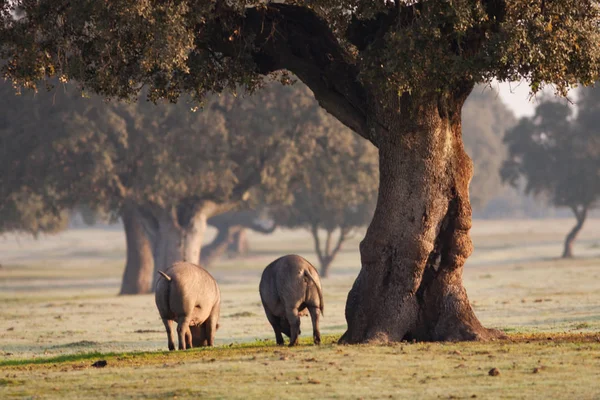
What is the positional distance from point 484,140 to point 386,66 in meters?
128

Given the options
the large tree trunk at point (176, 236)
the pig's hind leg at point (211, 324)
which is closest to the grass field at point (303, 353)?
the pig's hind leg at point (211, 324)

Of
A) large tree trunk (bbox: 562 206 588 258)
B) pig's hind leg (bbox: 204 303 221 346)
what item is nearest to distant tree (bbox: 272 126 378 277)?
large tree trunk (bbox: 562 206 588 258)

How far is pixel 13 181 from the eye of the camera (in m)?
51.9

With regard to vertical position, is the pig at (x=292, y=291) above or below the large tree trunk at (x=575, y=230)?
below

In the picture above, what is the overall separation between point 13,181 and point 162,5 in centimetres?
3601

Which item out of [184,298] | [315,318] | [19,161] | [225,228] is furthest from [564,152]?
[184,298]

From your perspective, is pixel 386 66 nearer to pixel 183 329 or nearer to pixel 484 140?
pixel 183 329

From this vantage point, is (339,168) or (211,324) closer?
(211,324)

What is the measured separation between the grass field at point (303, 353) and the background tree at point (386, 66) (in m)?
1.63

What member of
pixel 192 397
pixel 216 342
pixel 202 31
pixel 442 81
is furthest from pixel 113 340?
pixel 192 397

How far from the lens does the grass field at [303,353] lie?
1407 cm

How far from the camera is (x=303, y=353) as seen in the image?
57.0ft

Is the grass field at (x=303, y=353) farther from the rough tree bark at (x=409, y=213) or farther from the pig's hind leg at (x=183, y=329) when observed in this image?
the rough tree bark at (x=409, y=213)

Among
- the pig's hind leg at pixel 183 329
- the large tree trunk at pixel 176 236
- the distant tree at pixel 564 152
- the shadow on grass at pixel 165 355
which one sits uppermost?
the distant tree at pixel 564 152
